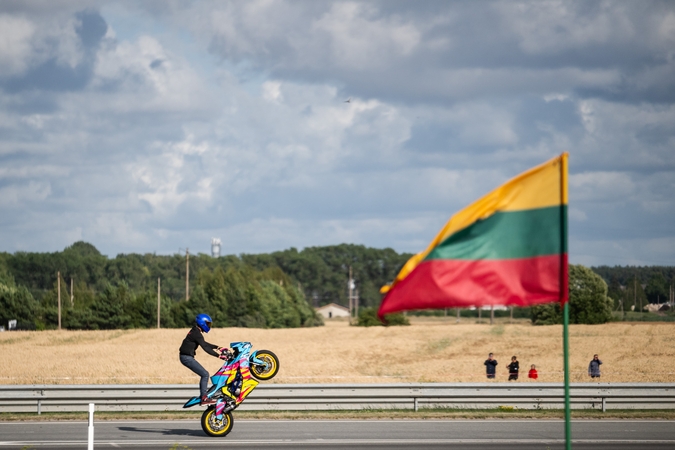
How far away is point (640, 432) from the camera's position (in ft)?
54.5

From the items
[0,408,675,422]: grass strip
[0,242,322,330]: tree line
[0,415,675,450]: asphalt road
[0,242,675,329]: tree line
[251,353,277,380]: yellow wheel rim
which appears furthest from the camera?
[0,242,675,329]: tree line

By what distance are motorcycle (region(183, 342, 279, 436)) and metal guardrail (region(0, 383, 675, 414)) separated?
4.07 m

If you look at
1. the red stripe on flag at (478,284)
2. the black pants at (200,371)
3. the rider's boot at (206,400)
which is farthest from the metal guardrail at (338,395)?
the red stripe on flag at (478,284)

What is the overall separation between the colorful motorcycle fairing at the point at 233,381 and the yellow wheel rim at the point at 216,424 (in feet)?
0.26

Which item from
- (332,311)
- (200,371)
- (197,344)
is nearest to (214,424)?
(200,371)

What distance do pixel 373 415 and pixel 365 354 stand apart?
109 ft

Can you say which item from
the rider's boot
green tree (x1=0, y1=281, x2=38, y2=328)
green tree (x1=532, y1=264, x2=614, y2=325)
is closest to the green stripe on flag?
the rider's boot

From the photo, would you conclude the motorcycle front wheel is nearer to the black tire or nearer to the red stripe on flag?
the black tire

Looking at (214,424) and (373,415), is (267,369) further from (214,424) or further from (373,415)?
(373,415)

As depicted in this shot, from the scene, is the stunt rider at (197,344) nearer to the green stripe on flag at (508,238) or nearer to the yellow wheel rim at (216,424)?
the yellow wheel rim at (216,424)

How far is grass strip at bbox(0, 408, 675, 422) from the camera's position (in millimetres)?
19281

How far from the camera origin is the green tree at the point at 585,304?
76938mm

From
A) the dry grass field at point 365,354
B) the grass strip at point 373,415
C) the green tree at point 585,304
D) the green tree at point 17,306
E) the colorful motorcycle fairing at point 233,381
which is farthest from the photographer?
the green tree at point 17,306

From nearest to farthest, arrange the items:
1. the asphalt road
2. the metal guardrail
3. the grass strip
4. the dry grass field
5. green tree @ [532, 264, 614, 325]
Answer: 1. the asphalt road
2. the grass strip
3. the metal guardrail
4. the dry grass field
5. green tree @ [532, 264, 614, 325]
